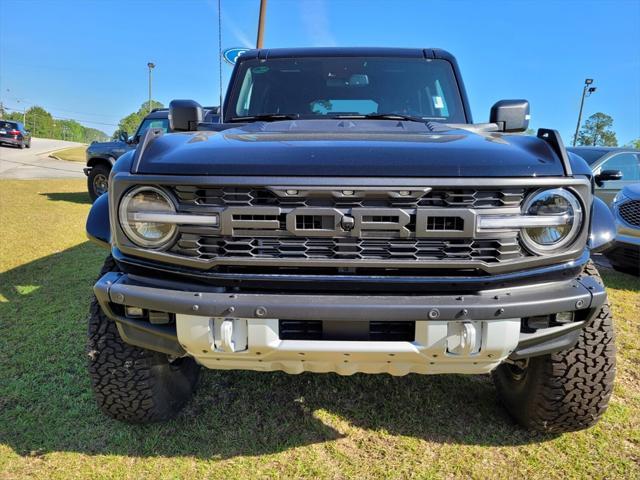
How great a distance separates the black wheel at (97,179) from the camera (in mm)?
10750

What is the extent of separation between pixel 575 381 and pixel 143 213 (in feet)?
6.43

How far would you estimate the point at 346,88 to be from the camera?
325cm

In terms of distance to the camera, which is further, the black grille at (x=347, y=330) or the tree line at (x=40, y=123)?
the tree line at (x=40, y=123)

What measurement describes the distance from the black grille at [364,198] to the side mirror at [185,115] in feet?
3.85

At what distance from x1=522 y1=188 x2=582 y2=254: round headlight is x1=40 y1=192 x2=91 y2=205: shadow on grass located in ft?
35.9

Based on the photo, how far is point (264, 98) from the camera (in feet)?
10.7

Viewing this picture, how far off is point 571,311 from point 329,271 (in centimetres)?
93

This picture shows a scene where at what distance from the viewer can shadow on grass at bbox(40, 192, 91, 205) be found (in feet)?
36.5

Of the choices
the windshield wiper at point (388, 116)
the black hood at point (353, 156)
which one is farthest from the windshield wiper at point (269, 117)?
the black hood at point (353, 156)

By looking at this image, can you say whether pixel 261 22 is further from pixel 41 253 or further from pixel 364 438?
pixel 364 438

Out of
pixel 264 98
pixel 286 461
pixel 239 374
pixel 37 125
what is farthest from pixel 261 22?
pixel 37 125

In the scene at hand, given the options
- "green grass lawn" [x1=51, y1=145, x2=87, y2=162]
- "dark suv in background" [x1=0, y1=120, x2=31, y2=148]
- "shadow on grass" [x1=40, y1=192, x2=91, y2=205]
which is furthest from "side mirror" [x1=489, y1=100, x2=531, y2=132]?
"dark suv in background" [x1=0, y1=120, x2=31, y2=148]

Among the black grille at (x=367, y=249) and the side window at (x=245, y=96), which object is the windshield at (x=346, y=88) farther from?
the black grille at (x=367, y=249)

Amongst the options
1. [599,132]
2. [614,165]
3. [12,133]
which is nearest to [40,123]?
[12,133]
